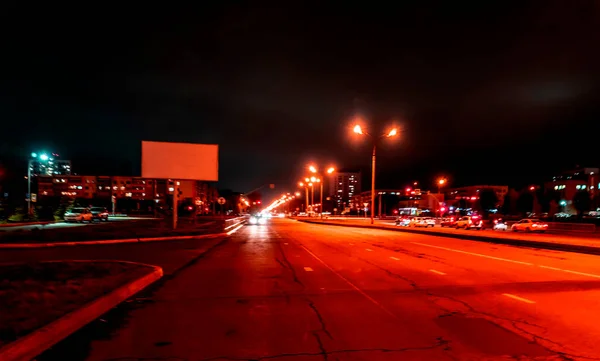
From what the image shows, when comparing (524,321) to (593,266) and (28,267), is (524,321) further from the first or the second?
(28,267)

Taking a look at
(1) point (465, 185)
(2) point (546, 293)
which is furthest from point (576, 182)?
(2) point (546, 293)

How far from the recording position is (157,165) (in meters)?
37.1

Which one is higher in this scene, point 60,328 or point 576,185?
point 576,185

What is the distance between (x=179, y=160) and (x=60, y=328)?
103 feet

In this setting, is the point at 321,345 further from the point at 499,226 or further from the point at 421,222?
the point at 421,222

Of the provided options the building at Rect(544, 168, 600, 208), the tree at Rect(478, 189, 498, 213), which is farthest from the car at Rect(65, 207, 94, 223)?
the building at Rect(544, 168, 600, 208)

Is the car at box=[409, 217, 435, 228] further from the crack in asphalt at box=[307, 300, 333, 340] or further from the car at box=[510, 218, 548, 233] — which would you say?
the crack in asphalt at box=[307, 300, 333, 340]

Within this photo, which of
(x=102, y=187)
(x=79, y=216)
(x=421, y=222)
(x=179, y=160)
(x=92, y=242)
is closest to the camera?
(x=92, y=242)

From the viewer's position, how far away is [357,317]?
833cm

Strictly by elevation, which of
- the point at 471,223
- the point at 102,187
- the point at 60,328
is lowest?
the point at 471,223

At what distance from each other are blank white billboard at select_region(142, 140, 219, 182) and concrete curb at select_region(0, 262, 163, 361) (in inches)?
1077

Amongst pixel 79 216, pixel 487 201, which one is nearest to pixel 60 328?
pixel 79 216

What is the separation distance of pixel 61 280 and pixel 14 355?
5.25m

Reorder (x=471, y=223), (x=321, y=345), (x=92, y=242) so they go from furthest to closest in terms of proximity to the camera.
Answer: (x=471, y=223) < (x=92, y=242) < (x=321, y=345)
